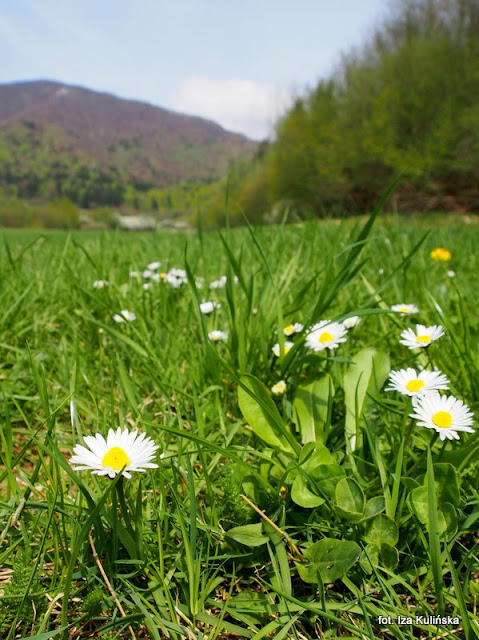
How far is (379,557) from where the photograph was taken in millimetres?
679

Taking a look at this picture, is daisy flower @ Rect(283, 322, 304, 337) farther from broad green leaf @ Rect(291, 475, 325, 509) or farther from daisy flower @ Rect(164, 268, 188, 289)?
daisy flower @ Rect(164, 268, 188, 289)

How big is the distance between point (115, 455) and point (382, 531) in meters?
0.44

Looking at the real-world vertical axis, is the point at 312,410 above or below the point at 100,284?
below

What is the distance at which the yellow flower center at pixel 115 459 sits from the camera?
61 cm

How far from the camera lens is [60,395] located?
1131 mm

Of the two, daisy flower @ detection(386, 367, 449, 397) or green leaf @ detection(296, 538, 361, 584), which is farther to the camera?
daisy flower @ detection(386, 367, 449, 397)

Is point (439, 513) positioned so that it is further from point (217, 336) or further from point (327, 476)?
point (217, 336)

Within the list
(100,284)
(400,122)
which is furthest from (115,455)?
(400,122)

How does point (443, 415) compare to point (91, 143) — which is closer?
point (443, 415)

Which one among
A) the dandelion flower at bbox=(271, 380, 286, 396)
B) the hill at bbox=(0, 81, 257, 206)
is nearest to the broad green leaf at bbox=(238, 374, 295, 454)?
the dandelion flower at bbox=(271, 380, 286, 396)

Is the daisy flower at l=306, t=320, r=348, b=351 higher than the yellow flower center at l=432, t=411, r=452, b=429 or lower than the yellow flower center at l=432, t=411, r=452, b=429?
higher

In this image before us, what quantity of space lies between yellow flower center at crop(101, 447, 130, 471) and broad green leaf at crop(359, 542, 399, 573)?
15.3 inches

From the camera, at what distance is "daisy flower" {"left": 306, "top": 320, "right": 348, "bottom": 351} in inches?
37.0

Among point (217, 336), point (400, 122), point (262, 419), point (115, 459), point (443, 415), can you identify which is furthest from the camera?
point (400, 122)
